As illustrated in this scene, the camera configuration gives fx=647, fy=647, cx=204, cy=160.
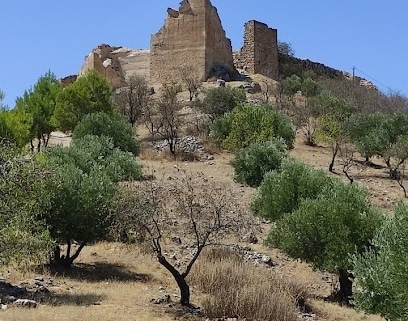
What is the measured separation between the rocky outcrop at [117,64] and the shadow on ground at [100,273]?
35.6 m

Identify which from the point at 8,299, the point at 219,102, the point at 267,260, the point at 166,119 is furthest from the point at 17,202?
the point at 219,102

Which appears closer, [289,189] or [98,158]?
[289,189]

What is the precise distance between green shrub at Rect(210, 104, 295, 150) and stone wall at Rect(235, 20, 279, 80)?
60.2ft

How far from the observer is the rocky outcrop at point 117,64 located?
51375 mm

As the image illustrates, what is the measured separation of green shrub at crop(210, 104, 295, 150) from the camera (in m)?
31.0

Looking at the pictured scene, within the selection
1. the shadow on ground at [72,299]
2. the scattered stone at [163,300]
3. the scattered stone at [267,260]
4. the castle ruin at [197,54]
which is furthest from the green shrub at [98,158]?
the castle ruin at [197,54]

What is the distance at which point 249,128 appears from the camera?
103 feet

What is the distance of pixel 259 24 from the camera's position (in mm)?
51562

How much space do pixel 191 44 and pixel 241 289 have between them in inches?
1412

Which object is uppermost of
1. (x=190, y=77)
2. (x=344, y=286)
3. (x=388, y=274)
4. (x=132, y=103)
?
(x=190, y=77)

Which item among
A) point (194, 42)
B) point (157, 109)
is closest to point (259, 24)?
point (194, 42)

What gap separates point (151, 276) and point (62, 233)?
2289mm

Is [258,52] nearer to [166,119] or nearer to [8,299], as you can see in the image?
[166,119]

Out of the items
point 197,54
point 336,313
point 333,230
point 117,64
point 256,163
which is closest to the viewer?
point 336,313
